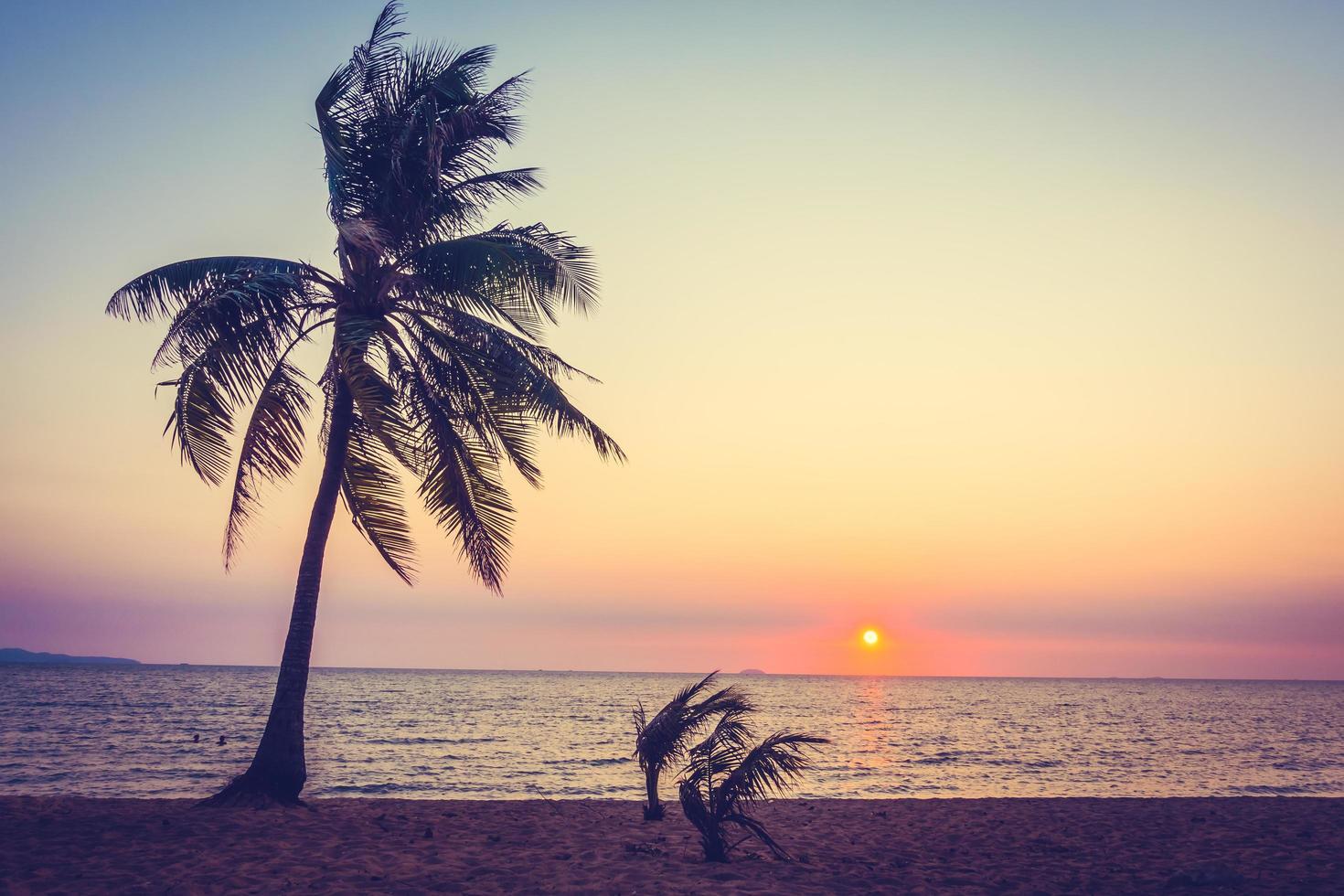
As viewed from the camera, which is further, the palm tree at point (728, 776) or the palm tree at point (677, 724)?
the palm tree at point (677, 724)

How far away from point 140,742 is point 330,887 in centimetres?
3178

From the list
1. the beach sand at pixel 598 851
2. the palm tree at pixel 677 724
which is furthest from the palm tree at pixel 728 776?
the beach sand at pixel 598 851

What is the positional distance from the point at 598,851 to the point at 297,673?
511cm

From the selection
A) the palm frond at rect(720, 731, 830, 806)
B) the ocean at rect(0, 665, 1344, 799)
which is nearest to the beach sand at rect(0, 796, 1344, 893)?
the palm frond at rect(720, 731, 830, 806)

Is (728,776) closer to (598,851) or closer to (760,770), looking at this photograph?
(760,770)

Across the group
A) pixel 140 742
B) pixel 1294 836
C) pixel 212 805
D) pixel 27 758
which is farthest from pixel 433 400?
pixel 140 742

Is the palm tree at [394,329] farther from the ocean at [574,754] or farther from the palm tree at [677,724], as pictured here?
the ocean at [574,754]

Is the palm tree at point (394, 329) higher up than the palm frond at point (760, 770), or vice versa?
the palm tree at point (394, 329)

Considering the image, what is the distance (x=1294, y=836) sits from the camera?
13.0 metres

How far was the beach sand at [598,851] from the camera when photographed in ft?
30.6

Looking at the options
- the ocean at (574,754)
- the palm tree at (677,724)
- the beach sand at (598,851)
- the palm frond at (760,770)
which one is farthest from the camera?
the ocean at (574,754)

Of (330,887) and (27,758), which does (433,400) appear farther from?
(27,758)

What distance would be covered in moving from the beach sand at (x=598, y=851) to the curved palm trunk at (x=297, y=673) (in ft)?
1.52

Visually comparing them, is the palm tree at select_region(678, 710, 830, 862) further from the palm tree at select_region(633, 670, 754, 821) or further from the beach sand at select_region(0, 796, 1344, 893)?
the beach sand at select_region(0, 796, 1344, 893)
